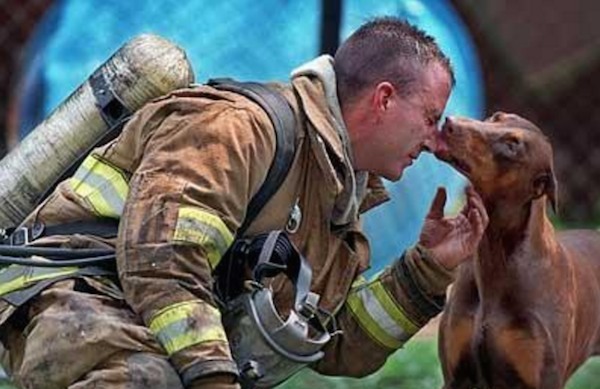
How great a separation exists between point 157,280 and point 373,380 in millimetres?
2465

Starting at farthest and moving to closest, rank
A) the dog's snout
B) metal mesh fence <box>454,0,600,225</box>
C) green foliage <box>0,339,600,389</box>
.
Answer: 1. metal mesh fence <box>454,0,600,225</box>
2. green foliage <box>0,339,600,389</box>
3. the dog's snout

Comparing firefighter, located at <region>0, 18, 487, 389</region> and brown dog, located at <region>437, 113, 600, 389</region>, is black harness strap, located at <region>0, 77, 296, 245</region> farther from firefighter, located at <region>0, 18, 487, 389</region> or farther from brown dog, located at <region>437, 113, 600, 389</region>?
brown dog, located at <region>437, 113, 600, 389</region>

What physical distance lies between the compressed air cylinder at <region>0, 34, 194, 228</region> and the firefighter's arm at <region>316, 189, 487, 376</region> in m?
0.67

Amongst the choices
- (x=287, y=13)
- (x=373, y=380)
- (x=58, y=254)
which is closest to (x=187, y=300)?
(x=58, y=254)

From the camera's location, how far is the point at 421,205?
7.68m

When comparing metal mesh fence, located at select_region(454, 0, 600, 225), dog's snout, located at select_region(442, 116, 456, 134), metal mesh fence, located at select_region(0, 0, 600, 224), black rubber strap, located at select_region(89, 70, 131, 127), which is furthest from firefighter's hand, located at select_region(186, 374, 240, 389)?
metal mesh fence, located at select_region(454, 0, 600, 225)

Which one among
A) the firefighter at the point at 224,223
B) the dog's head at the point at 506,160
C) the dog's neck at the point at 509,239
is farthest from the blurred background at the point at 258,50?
the firefighter at the point at 224,223

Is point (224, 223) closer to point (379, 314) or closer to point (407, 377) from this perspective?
point (379, 314)

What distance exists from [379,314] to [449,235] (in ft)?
0.93

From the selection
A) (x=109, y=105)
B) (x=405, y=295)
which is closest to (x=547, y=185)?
(x=405, y=295)

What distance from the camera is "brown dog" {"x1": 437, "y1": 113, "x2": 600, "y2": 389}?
5.77m

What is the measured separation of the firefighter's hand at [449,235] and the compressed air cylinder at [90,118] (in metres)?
0.67

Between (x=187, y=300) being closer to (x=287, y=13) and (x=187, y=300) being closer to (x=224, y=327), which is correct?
(x=224, y=327)

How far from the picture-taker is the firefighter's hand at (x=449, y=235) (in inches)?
199
